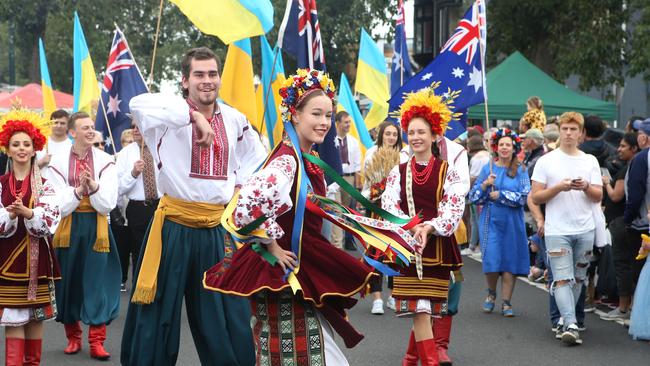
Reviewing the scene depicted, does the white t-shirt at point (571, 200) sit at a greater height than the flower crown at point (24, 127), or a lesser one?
lesser

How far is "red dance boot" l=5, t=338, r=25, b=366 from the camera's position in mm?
7430

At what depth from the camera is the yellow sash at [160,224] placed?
6324mm

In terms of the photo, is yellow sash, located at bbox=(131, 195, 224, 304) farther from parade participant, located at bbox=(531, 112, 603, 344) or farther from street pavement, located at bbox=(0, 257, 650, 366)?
parade participant, located at bbox=(531, 112, 603, 344)

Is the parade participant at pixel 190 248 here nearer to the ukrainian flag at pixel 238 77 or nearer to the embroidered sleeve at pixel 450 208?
the embroidered sleeve at pixel 450 208

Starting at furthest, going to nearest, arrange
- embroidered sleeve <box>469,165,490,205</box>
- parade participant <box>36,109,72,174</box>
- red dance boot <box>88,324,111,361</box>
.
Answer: embroidered sleeve <box>469,165,490,205</box>, parade participant <box>36,109,72,174</box>, red dance boot <box>88,324,111,361</box>

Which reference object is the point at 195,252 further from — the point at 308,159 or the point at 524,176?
the point at 524,176

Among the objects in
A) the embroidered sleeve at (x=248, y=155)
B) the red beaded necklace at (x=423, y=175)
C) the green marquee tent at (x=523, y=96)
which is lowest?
the red beaded necklace at (x=423, y=175)

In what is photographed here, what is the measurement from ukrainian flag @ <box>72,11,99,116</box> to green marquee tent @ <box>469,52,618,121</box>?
8424mm

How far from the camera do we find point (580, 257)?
9.41 metres

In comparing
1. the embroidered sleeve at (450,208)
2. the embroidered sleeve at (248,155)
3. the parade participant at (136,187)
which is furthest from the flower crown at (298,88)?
the parade participant at (136,187)

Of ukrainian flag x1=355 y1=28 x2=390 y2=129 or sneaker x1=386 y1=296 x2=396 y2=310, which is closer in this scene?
sneaker x1=386 y1=296 x2=396 y2=310

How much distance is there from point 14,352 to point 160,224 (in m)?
1.79

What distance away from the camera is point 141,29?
43.6m

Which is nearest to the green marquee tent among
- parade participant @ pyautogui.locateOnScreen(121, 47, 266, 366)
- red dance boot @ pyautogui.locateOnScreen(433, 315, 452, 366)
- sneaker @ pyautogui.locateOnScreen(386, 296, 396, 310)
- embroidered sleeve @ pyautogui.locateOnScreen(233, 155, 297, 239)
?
sneaker @ pyautogui.locateOnScreen(386, 296, 396, 310)
